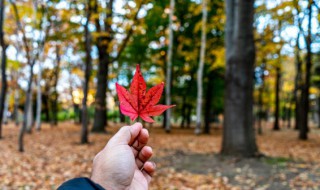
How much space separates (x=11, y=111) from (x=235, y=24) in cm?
3616

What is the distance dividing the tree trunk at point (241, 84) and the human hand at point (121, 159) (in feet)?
22.2

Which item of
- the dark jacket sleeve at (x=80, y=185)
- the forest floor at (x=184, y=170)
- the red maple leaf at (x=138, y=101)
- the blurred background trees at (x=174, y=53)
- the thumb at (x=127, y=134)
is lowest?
the forest floor at (x=184, y=170)

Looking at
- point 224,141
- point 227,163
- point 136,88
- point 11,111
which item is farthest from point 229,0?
point 11,111

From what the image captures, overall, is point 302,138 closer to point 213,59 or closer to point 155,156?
point 213,59

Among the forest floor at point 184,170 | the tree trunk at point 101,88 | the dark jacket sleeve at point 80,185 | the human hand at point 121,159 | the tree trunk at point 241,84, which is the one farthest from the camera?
the tree trunk at point 101,88

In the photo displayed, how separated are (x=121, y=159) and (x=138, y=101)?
12.2 inches

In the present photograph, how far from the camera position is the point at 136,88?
1.18m

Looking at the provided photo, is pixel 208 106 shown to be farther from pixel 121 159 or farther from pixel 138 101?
pixel 138 101

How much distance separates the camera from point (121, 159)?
1345mm

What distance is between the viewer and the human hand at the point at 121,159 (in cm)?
134

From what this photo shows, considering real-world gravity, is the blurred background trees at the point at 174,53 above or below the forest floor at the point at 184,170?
above

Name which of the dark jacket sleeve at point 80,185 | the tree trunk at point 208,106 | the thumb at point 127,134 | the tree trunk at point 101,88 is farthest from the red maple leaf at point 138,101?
the tree trunk at point 208,106

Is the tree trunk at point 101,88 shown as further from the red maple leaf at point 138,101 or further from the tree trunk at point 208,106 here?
the red maple leaf at point 138,101

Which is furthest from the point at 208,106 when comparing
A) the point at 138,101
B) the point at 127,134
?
the point at 138,101
